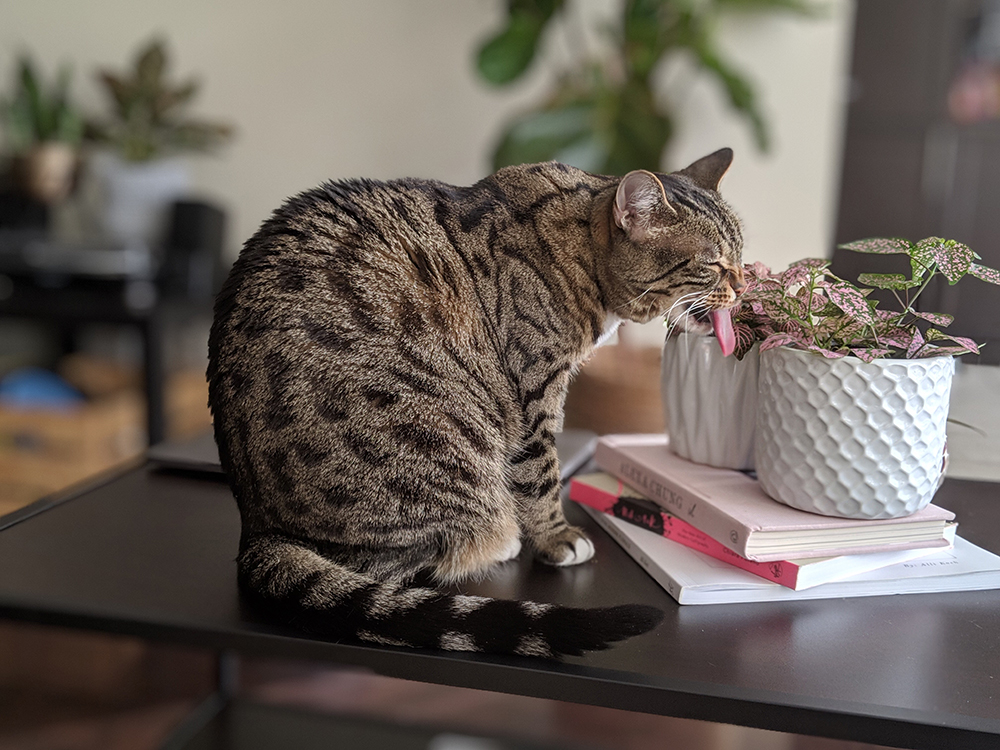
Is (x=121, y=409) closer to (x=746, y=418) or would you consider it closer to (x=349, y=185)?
(x=349, y=185)

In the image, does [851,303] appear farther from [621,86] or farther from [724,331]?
[621,86]

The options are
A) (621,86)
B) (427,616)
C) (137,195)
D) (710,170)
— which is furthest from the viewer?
(137,195)

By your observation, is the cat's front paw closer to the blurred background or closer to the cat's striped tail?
the cat's striped tail

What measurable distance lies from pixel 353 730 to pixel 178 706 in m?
0.49

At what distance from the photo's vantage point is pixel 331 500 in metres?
0.73

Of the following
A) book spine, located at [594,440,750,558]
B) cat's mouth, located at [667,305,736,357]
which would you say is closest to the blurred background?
book spine, located at [594,440,750,558]

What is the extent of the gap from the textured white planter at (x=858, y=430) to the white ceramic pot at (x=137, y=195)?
7.27 ft

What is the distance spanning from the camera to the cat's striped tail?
0.65m

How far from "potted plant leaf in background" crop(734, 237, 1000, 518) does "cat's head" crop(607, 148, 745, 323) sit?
0.23 feet

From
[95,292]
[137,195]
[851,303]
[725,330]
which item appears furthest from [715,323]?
[137,195]

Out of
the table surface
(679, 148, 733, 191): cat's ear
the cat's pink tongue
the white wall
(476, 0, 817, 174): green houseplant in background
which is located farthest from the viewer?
the white wall

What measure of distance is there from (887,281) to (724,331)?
152mm

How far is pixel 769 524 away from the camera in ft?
2.36

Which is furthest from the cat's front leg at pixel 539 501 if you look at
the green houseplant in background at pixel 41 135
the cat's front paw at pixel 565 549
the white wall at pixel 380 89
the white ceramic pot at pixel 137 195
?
the green houseplant in background at pixel 41 135
